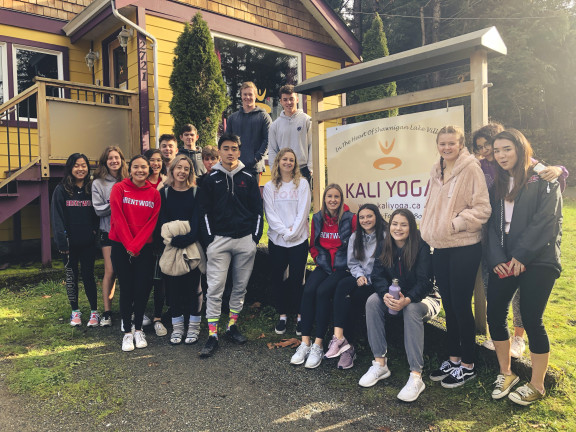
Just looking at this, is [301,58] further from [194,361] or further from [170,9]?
[194,361]

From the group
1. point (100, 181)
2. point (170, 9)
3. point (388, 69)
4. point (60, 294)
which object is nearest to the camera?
point (388, 69)

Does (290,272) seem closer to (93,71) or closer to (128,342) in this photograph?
(128,342)

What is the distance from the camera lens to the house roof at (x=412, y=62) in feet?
12.0

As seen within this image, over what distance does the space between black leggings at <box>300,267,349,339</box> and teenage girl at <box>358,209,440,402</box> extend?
0.45 m

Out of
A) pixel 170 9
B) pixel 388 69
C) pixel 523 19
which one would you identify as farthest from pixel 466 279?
pixel 523 19

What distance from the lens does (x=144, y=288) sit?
4.37 meters

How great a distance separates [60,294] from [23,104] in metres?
4.85

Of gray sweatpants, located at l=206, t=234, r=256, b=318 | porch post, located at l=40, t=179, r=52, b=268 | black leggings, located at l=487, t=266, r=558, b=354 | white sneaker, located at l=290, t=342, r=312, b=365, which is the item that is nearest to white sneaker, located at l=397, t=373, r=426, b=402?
black leggings, located at l=487, t=266, r=558, b=354

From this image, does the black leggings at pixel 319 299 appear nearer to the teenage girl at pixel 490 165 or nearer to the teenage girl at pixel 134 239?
the teenage girl at pixel 490 165

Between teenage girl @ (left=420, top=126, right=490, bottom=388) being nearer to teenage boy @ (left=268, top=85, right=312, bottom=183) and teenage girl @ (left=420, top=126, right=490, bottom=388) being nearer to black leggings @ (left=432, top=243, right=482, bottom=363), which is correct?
black leggings @ (left=432, top=243, right=482, bottom=363)

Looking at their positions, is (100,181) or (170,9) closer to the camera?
(100,181)

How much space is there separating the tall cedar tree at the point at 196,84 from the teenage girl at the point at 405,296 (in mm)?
5009

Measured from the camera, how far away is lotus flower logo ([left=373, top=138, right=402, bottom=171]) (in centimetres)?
433

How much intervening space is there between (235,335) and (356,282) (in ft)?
4.58
